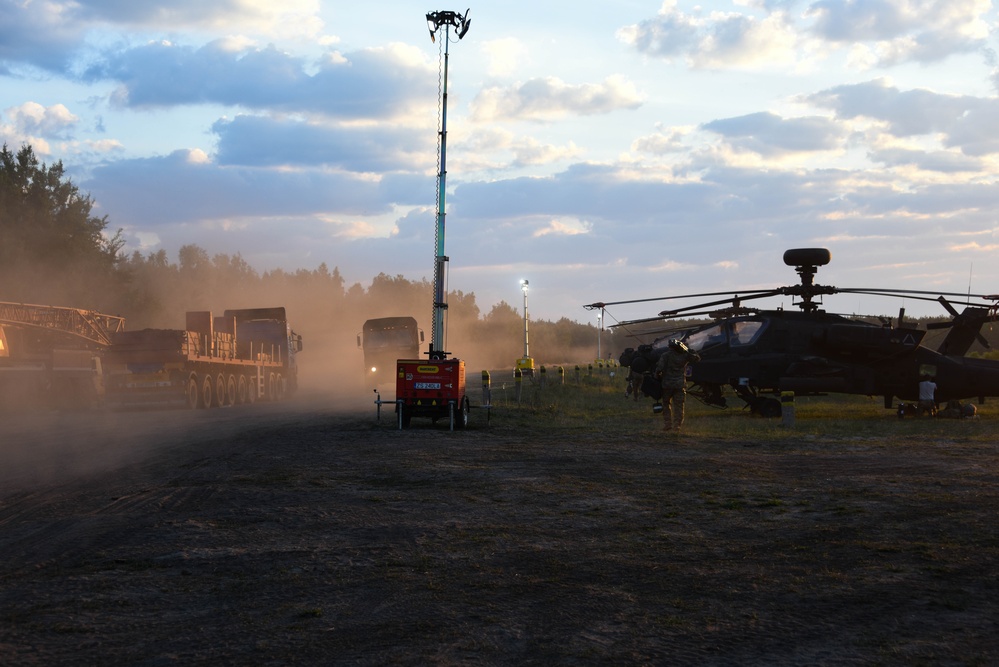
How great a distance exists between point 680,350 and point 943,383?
25.2 feet

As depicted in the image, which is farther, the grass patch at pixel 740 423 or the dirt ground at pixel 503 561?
the grass patch at pixel 740 423

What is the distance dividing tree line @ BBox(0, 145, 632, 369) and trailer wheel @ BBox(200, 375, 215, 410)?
10272mm

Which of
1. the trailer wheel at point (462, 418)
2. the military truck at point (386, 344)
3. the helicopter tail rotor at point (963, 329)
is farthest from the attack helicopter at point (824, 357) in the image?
the military truck at point (386, 344)

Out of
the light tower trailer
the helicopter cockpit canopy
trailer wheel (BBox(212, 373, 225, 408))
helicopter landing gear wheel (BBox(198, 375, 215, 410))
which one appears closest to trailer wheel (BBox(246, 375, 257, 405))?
the light tower trailer

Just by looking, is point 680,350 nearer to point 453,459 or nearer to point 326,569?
point 453,459

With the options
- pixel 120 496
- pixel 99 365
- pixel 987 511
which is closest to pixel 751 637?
pixel 987 511

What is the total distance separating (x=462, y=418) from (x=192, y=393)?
1281cm

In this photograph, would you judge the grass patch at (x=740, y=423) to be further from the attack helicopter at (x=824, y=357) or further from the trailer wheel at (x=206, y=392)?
the trailer wheel at (x=206, y=392)

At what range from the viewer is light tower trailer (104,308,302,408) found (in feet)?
90.2

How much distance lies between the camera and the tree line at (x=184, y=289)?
51625mm

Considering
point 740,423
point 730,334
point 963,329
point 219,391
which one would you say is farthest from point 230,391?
point 963,329

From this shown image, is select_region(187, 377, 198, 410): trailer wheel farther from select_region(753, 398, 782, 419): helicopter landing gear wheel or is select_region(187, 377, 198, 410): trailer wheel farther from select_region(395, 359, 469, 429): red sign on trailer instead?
select_region(753, 398, 782, 419): helicopter landing gear wheel

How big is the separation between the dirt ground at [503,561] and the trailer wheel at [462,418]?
5.74 metres

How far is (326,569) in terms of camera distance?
6297mm
